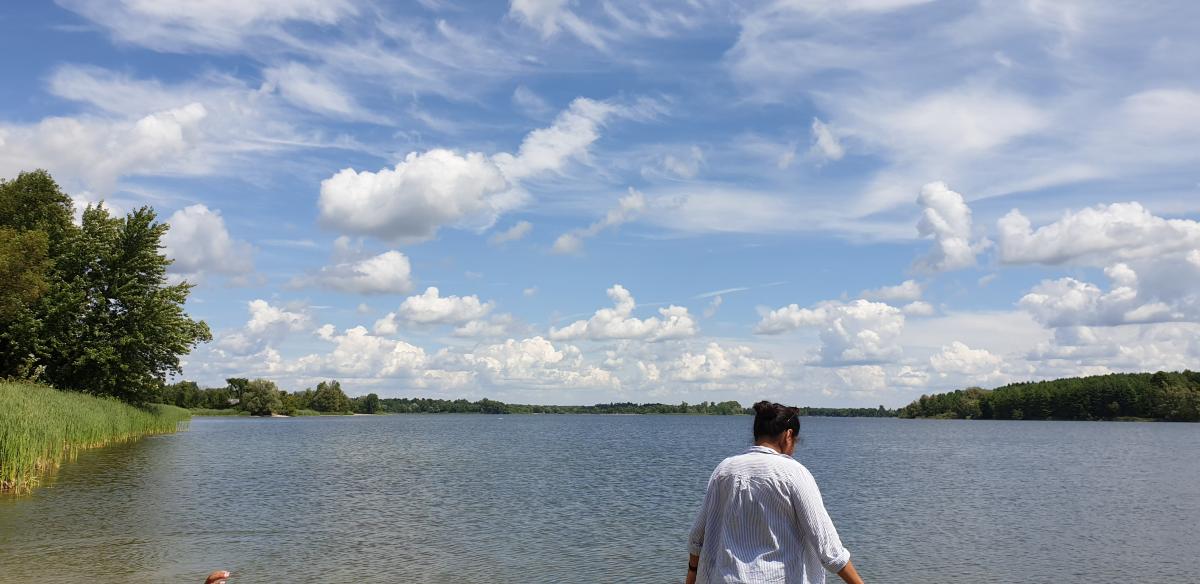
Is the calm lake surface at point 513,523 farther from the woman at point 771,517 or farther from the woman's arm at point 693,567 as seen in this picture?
the woman at point 771,517

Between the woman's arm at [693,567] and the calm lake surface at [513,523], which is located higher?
the woman's arm at [693,567]

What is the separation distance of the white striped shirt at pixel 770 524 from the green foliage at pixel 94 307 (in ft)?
179

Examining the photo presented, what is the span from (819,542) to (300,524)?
2415cm

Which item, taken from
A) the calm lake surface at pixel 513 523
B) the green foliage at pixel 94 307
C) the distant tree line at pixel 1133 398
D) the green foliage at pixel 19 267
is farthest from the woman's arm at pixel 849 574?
the distant tree line at pixel 1133 398

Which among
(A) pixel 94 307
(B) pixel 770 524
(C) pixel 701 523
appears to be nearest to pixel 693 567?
(C) pixel 701 523

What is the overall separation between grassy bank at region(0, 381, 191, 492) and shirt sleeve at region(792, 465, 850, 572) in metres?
28.2

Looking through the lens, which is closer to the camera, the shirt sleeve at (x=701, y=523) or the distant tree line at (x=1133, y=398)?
the shirt sleeve at (x=701, y=523)

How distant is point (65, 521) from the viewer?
2344 cm

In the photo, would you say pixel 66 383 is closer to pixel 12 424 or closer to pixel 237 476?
pixel 237 476

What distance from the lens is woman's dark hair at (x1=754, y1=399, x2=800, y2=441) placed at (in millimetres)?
6062

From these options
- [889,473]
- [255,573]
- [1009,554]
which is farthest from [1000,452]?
[255,573]

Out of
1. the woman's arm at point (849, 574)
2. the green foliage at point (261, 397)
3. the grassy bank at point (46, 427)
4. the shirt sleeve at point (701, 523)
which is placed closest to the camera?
the woman's arm at point (849, 574)

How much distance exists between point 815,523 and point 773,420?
31.0 inches

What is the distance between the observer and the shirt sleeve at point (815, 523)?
5.84 meters
